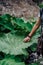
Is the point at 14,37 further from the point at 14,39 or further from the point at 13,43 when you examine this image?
the point at 13,43

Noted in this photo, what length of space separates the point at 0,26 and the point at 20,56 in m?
0.95

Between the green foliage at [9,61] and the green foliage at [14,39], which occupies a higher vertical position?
the green foliage at [14,39]

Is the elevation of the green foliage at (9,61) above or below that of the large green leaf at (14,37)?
below

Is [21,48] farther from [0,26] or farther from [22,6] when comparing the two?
[22,6]

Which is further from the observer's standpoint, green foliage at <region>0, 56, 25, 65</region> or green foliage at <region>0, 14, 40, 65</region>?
green foliage at <region>0, 14, 40, 65</region>

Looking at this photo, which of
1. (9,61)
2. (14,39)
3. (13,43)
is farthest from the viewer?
(14,39)

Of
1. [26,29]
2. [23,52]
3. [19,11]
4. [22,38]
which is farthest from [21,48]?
[19,11]

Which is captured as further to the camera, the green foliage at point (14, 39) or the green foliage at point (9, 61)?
the green foliage at point (14, 39)

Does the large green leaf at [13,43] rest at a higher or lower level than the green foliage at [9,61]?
higher

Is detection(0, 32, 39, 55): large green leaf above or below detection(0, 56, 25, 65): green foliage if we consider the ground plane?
above

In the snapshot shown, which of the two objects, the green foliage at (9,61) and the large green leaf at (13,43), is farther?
the large green leaf at (13,43)

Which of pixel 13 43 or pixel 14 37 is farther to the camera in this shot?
pixel 14 37

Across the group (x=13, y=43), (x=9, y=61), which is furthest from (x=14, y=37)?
(x=9, y=61)

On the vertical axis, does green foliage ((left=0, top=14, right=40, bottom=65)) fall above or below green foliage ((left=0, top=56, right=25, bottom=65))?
above
